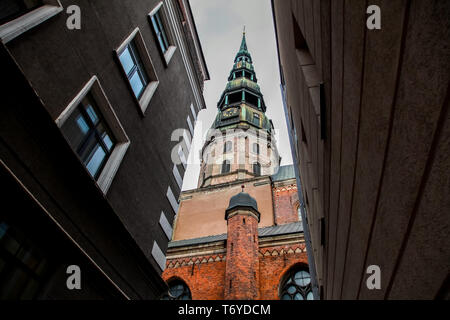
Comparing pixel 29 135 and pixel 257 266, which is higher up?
pixel 257 266

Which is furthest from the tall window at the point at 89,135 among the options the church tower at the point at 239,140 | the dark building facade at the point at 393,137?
the church tower at the point at 239,140

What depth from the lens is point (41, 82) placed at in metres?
4.18

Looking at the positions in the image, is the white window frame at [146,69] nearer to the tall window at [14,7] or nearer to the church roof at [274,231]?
the tall window at [14,7]

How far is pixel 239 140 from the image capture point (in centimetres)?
3612

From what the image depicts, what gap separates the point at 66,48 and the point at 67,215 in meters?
2.59

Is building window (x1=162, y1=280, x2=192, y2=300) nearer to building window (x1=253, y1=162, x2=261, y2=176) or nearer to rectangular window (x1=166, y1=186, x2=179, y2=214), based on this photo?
rectangular window (x1=166, y1=186, x2=179, y2=214)

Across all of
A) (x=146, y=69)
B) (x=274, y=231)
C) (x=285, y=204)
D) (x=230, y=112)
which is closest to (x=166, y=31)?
(x=146, y=69)

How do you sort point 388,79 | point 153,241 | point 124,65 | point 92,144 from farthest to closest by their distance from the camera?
point 153,241, point 124,65, point 92,144, point 388,79

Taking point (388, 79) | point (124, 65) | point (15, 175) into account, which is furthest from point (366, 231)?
point (124, 65)

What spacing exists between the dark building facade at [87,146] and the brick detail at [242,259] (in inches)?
337

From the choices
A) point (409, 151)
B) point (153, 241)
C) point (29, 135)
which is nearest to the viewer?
point (409, 151)

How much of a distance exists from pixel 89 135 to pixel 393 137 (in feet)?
16.6

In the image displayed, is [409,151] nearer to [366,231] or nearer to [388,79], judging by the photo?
[388,79]

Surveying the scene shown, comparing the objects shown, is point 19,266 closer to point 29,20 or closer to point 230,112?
point 29,20
